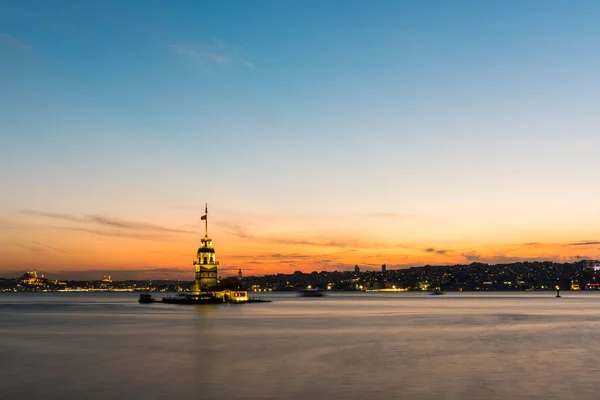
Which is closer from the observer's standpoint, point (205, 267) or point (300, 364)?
point (300, 364)

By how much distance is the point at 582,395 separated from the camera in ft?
127

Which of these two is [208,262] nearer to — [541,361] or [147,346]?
[147,346]

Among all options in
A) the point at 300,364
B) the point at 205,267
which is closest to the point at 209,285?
the point at 205,267

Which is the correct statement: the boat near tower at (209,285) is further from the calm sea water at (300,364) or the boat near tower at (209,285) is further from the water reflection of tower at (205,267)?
the calm sea water at (300,364)

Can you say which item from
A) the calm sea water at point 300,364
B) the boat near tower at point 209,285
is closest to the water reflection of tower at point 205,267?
the boat near tower at point 209,285

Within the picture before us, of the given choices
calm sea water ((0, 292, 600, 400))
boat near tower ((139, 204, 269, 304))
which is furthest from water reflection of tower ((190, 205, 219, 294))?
calm sea water ((0, 292, 600, 400))

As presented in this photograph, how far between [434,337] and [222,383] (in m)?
39.8

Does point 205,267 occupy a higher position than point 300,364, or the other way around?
point 205,267

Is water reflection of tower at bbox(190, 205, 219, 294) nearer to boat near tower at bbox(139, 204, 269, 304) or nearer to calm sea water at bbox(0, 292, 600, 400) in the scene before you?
boat near tower at bbox(139, 204, 269, 304)

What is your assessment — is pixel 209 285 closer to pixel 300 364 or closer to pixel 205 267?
pixel 205 267

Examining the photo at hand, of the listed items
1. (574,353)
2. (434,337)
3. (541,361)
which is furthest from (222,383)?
(434,337)

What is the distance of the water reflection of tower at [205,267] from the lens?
593 ft

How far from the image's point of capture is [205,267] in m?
181

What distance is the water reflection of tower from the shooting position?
181 metres
